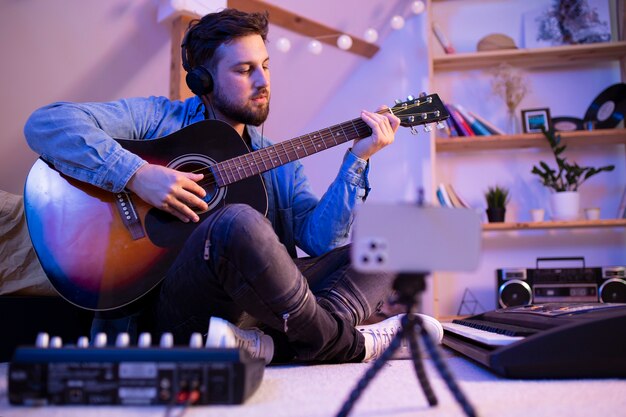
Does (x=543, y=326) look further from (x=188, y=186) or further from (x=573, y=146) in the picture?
(x=573, y=146)

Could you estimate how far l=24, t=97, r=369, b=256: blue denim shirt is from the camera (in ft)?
4.52

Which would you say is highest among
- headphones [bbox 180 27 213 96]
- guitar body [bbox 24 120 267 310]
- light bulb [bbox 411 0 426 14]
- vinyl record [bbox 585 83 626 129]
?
light bulb [bbox 411 0 426 14]

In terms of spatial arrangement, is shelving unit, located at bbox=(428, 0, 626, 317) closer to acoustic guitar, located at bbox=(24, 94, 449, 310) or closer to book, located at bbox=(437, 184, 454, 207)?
book, located at bbox=(437, 184, 454, 207)

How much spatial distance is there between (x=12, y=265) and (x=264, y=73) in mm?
881

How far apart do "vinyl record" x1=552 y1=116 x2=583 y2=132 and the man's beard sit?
Answer: 1.99 m

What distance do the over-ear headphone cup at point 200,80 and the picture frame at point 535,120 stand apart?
2.03m

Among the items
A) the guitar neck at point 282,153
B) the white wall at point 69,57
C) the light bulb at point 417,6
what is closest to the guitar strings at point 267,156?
the guitar neck at point 282,153

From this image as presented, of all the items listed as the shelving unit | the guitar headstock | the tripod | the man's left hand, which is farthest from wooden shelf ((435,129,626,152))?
the tripod

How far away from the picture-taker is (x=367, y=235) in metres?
0.70

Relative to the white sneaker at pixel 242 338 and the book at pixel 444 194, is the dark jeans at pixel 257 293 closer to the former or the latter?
the white sneaker at pixel 242 338

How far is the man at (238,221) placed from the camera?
1077 mm

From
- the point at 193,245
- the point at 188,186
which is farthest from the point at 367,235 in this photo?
the point at 188,186

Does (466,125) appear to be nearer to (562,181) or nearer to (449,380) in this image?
(562,181)

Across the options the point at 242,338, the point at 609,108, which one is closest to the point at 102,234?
the point at 242,338
